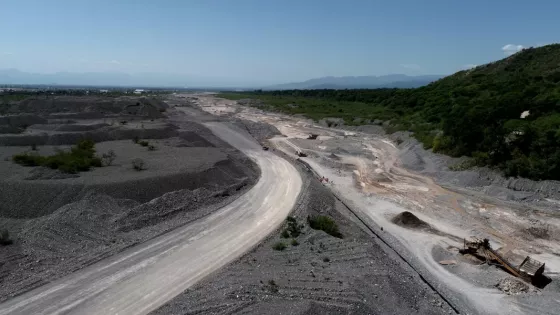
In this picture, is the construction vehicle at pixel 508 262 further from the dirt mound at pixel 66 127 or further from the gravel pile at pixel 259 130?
the dirt mound at pixel 66 127

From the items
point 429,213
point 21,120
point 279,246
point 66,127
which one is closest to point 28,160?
point 279,246

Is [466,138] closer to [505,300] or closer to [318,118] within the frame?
[505,300]

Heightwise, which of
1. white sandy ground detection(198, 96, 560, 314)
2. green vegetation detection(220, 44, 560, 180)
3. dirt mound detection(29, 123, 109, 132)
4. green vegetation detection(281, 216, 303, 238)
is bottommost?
white sandy ground detection(198, 96, 560, 314)

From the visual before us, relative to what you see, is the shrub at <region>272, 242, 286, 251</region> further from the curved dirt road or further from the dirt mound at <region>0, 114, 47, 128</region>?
the dirt mound at <region>0, 114, 47, 128</region>

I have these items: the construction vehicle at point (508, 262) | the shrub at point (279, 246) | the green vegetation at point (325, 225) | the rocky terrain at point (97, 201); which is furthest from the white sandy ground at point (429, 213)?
the rocky terrain at point (97, 201)

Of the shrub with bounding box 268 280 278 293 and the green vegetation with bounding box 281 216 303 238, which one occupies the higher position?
the shrub with bounding box 268 280 278 293

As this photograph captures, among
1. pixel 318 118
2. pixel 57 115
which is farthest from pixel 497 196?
pixel 57 115

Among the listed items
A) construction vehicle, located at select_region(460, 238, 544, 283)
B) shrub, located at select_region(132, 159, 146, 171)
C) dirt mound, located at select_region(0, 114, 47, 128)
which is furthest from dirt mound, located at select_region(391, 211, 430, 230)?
dirt mound, located at select_region(0, 114, 47, 128)
